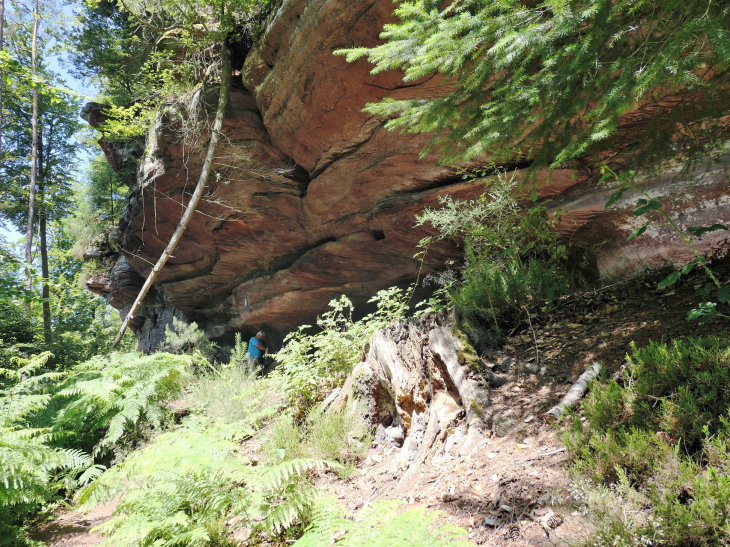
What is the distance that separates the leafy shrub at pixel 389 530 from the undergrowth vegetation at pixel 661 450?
1.78 ft

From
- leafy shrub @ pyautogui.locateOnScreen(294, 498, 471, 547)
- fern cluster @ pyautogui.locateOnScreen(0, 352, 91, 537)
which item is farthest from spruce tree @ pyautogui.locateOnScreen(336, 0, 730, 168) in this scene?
fern cluster @ pyautogui.locateOnScreen(0, 352, 91, 537)

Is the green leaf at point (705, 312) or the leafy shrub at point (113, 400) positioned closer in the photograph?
the green leaf at point (705, 312)

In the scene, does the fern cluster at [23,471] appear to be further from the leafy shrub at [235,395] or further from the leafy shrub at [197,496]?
the leafy shrub at [235,395]

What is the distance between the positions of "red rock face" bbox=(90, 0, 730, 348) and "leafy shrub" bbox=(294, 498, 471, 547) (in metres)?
3.86

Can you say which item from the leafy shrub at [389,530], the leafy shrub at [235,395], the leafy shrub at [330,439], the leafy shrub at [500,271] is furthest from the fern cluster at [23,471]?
the leafy shrub at [500,271]

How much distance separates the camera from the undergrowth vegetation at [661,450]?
3.97ft

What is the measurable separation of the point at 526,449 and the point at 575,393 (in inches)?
19.4

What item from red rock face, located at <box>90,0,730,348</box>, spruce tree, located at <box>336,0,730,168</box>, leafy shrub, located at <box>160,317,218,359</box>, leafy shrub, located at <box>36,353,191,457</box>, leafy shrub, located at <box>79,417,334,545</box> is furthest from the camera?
leafy shrub, located at <box>160,317,218,359</box>

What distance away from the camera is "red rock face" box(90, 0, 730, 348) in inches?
221

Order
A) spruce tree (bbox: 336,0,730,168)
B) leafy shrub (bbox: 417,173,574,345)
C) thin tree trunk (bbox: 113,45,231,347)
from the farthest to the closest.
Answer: thin tree trunk (bbox: 113,45,231,347), leafy shrub (bbox: 417,173,574,345), spruce tree (bbox: 336,0,730,168)

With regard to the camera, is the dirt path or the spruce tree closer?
the spruce tree

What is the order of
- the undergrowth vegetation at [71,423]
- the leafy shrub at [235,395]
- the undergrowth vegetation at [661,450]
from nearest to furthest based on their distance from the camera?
1. the undergrowth vegetation at [661,450]
2. the undergrowth vegetation at [71,423]
3. the leafy shrub at [235,395]

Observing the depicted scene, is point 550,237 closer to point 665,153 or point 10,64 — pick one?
point 665,153

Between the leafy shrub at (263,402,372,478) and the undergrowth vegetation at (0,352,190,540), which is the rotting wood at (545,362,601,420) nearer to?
the leafy shrub at (263,402,372,478)
